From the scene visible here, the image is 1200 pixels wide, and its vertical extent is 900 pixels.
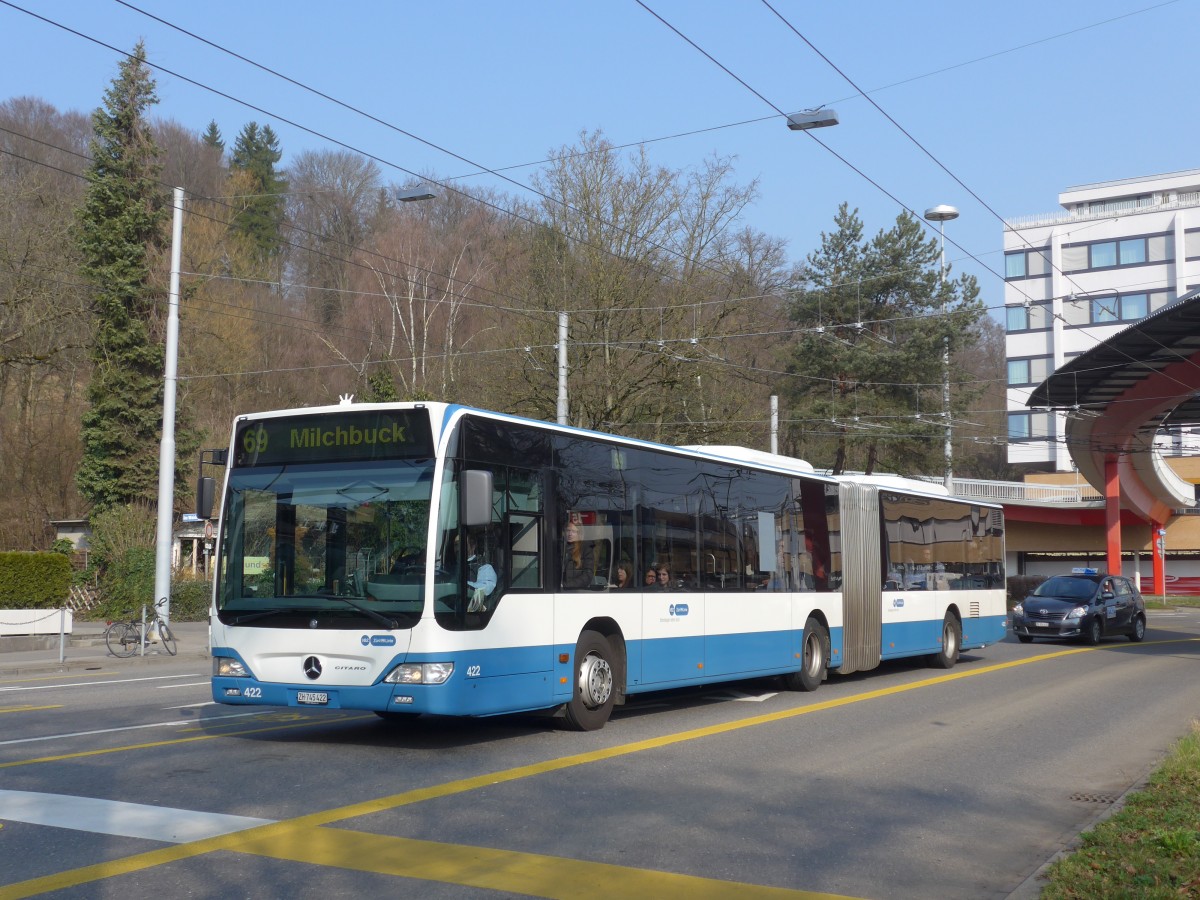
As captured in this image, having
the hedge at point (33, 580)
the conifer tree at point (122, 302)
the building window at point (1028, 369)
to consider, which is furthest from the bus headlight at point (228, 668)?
the building window at point (1028, 369)

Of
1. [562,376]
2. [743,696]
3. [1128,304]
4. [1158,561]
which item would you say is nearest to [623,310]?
[562,376]

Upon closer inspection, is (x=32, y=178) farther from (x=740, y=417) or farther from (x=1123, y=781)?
(x=1123, y=781)

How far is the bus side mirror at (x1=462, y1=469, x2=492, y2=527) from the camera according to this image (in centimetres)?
1082

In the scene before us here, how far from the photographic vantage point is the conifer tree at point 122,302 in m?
41.9

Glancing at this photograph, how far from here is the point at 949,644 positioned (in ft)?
74.7

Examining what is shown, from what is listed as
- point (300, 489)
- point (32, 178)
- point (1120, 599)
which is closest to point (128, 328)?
point (32, 178)

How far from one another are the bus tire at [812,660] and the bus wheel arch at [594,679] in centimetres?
470

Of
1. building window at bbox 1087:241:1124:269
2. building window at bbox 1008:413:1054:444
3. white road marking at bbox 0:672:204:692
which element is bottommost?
white road marking at bbox 0:672:204:692

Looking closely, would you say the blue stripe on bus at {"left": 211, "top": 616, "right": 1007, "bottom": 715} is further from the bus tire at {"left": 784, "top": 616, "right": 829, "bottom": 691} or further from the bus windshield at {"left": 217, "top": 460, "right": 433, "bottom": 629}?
the bus tire at {"left": 784, "top": 616, "right": 829, "bottom": 691}

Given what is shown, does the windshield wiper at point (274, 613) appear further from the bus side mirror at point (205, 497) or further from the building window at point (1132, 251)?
the building window at point (1132, 251)

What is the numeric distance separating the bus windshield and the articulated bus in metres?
0.02

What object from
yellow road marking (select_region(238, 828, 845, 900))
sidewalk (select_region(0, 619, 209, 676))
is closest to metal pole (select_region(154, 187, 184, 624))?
sidewalk (select_region(0, 619, 209, 676))

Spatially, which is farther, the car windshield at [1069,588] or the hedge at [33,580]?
the hedge at [33,580]

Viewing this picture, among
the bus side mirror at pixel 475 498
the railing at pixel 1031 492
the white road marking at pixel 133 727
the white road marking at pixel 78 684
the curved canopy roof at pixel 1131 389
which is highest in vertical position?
the curved canopy roof at pixel 1131 389
